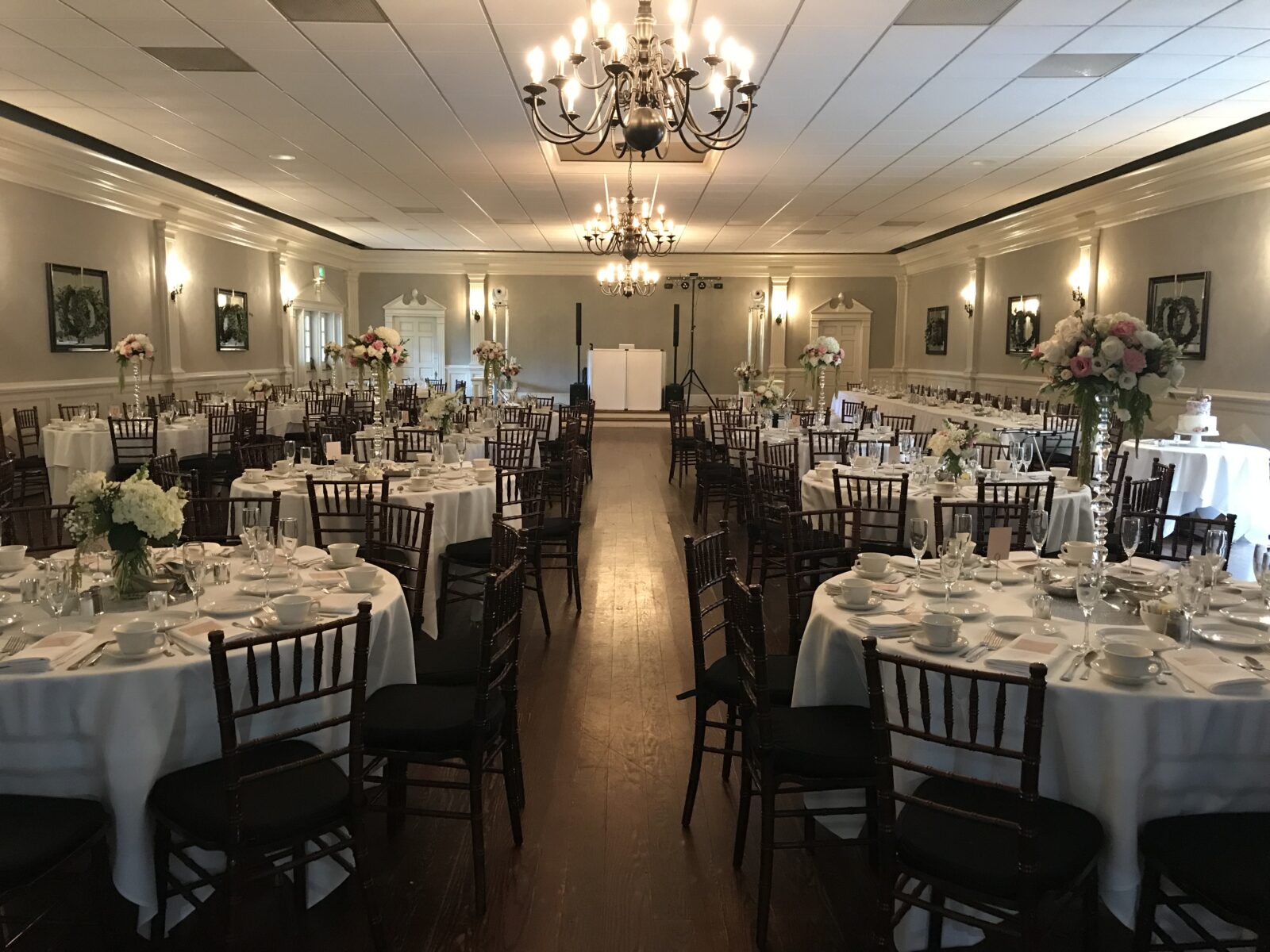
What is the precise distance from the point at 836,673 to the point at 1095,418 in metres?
1.49

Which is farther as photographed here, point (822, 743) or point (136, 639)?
point (822, 743)

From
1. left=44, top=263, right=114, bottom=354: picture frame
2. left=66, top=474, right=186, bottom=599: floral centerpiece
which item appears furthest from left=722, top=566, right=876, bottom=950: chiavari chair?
left=44, top=263, right=114, bottom=354: picture frame

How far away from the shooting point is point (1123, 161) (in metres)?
10.2

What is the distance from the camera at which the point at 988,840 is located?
2312 mm

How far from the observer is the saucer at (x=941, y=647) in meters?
2.76

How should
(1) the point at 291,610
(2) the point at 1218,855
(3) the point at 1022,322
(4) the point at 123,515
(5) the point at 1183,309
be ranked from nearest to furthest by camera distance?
1. (2) the point at 1218,855
2. (1) the point at 291,610
3. (4) the point at 123,515
4. (5) the point at 1183,309
5. (3) the point at 1022,322

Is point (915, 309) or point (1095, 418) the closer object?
point (1095, 418)

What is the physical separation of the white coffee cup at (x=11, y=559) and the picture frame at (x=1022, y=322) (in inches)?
502

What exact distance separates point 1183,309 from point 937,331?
7977mm

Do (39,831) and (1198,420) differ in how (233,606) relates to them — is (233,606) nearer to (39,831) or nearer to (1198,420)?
(39,831)

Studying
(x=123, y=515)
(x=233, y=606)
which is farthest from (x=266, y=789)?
(x=123, y=515)

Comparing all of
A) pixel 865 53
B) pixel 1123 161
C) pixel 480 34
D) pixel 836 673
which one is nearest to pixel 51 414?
pixel 480 34

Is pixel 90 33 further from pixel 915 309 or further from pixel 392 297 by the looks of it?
pixel 915 309

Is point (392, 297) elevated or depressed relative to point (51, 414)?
elevated
